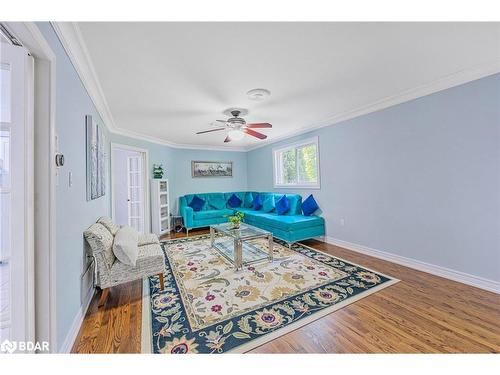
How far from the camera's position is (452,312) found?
1.84 meters

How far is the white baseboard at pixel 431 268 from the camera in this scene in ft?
7.23

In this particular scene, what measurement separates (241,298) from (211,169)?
14.7 ft

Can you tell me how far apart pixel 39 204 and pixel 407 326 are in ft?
8.91

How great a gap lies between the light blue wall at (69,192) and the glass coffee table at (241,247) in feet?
5.49

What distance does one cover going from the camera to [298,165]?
4.75 m

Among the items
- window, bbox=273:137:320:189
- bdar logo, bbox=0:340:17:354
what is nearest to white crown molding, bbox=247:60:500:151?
window, bbox=273:137:320:189

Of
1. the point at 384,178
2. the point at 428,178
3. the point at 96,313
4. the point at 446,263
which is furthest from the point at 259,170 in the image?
the point at 96,313

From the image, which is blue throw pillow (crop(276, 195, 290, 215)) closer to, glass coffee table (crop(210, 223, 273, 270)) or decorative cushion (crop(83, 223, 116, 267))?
glass coffee table (crop(210, 223, 273, 270))

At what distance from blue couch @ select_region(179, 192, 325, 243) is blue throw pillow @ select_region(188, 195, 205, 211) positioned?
0.27ft

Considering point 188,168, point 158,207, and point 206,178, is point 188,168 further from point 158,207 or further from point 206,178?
point 158,207

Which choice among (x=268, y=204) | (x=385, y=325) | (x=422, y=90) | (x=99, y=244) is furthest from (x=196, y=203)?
(x=422, y=90)

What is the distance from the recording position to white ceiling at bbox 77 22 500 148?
1561 millimetres
